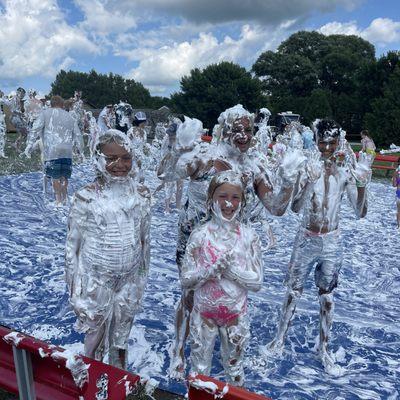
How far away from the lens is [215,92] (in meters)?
38.3

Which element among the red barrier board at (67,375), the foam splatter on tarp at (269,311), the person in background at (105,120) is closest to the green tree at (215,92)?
the person in background at (105,120)

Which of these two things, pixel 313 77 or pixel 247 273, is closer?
pixel 247 273

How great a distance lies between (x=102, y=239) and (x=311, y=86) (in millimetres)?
45128

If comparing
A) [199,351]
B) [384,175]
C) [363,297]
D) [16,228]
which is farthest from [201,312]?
[384,175]

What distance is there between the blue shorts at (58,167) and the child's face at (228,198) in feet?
18.6

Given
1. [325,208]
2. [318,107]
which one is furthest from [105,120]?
[318,107]

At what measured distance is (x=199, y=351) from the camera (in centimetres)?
261

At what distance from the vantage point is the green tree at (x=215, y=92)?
126 feet

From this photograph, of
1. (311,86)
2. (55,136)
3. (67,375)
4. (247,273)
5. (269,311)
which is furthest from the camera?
(311,86)

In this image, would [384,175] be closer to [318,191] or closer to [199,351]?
[318,191]

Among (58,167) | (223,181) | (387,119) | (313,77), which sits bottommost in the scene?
(58,167)

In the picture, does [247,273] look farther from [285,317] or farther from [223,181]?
[285,317]

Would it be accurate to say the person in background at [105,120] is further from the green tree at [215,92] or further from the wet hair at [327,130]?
the green tree at [215,92]

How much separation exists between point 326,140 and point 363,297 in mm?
2663
